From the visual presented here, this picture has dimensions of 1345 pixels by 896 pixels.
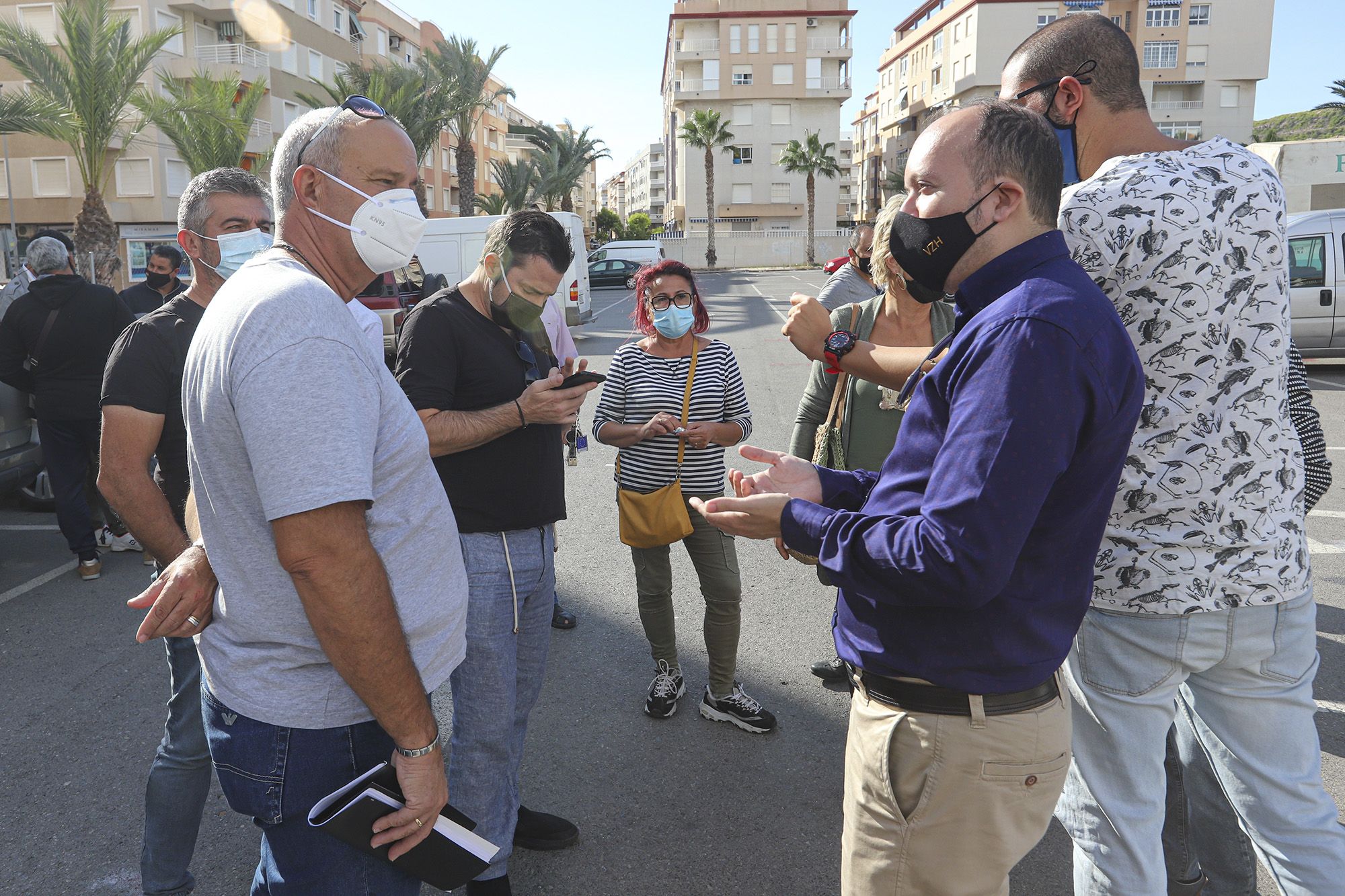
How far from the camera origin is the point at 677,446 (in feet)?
13.0

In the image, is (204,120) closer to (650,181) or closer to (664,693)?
(664,693)

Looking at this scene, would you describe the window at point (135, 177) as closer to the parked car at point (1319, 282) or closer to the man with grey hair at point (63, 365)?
the man with grey hair at point (63, 365)

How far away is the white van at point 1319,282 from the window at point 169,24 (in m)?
38.0

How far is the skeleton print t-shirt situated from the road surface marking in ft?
20.8

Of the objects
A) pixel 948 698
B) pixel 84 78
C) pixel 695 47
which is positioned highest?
pixel 695 47

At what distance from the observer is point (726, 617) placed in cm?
387

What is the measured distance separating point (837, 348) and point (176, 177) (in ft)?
131

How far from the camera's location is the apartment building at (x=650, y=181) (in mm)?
136500

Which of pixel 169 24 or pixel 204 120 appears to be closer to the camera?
pixel 204 120

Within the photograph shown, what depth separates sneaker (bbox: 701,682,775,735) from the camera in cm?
379

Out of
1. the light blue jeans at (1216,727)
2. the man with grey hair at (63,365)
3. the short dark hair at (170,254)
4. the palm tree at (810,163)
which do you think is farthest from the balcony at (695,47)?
the light blue jeans at (1216,727)

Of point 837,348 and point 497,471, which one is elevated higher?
point 837,348

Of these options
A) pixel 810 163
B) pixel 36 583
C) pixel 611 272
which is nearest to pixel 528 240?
pixel 36 583

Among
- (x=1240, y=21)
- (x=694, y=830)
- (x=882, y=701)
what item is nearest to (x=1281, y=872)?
(x=882, y=701)
